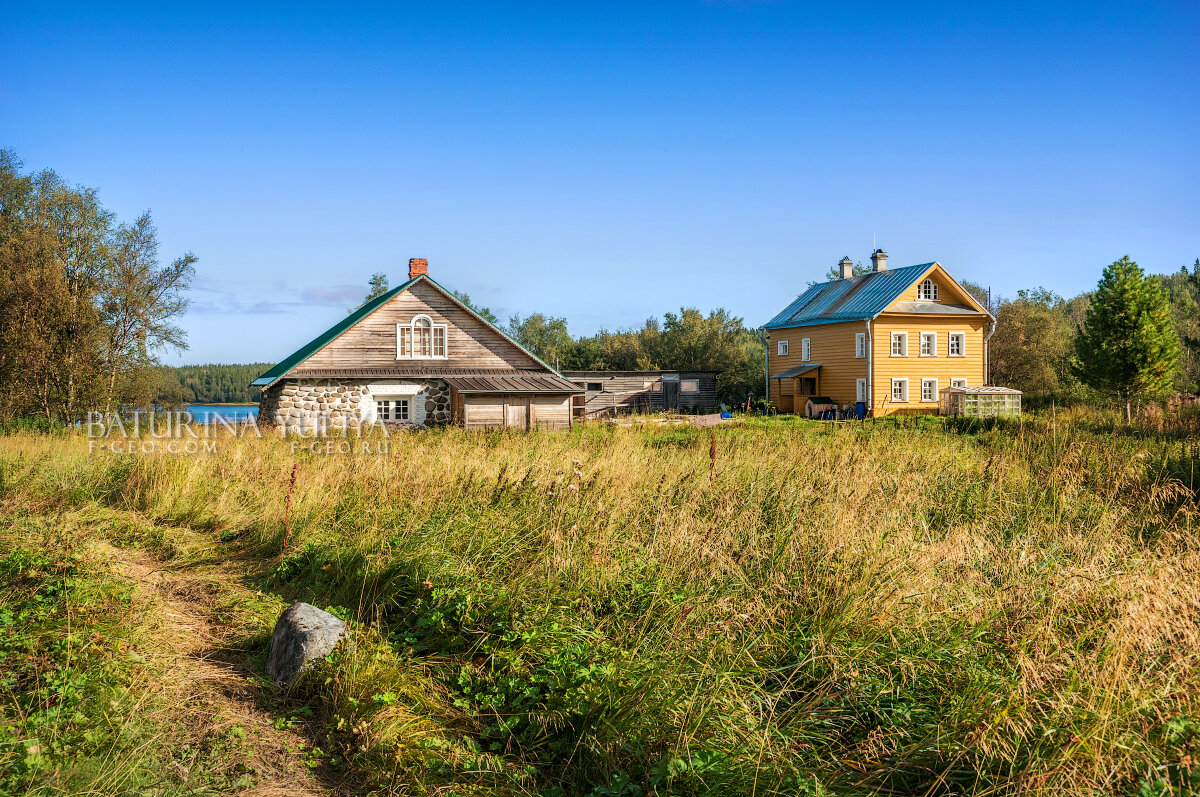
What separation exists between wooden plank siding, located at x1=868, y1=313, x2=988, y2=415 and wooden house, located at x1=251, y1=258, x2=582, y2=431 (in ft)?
50.7

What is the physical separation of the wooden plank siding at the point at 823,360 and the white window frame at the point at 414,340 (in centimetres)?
1853

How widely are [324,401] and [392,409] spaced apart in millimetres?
2132

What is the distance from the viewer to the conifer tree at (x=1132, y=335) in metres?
28.0

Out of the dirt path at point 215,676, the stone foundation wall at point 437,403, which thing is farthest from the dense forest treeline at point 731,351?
the dirt path at point 215,676

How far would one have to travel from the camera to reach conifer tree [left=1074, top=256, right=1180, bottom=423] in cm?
→ 2797

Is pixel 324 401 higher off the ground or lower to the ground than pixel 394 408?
higher

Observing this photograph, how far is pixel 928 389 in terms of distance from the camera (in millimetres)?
32344

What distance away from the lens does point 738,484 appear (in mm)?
7805

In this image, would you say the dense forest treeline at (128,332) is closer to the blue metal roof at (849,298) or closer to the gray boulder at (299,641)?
the blue metal roof at (849,298)

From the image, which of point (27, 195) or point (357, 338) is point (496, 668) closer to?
point (357, 338)

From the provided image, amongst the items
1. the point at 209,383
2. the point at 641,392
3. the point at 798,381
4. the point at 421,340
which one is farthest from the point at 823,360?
the point at 209,383

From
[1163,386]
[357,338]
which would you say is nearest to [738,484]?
[357,338]

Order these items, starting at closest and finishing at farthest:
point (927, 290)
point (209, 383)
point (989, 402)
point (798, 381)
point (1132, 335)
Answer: point (1132, 335)
point (989, 402)
point (927, 290)
point (798, 381)
point (209, 383)

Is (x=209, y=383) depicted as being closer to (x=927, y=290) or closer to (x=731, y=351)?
(x=731, y=351)
